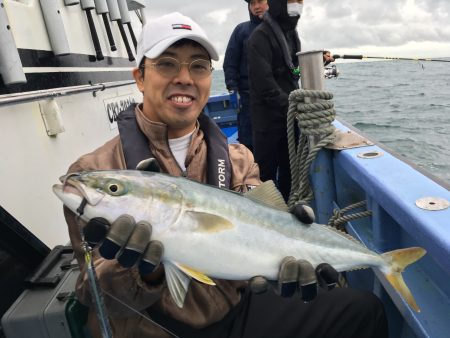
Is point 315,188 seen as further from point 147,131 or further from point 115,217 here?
point 115,217

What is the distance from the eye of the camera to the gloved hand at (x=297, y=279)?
1750 mm

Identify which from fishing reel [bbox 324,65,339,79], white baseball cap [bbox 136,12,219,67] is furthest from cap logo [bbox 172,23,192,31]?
fishing reel [bbox 324,65,339,79]

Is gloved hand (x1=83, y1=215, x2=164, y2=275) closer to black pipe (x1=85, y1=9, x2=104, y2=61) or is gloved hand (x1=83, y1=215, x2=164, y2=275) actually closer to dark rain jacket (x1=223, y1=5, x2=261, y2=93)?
black pipe (x1=85, y1=9, x2=104, y2=61)

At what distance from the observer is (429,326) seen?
78.5 inches

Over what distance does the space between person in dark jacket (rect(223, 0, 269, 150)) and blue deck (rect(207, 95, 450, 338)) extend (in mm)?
3163

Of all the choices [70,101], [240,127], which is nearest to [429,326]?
[70,101]

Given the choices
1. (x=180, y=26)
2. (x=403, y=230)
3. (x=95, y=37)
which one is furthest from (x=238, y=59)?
(x=403, y=230)

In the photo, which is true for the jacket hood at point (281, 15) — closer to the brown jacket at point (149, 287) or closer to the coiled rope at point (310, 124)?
the coiled rope at point (310, 124)

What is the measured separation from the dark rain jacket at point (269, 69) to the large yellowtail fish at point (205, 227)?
9.40ft

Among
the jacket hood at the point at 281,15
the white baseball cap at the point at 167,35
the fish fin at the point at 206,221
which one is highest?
the jacket hood at the point at 281,15

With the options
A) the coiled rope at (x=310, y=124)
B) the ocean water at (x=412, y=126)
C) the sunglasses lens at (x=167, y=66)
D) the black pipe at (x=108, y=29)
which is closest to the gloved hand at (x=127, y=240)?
the sunglasses lens at (x=167, y=66)

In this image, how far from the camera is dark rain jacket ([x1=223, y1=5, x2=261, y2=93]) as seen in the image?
21.4ft

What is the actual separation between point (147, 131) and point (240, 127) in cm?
466

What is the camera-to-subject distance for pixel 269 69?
15.1 ft
